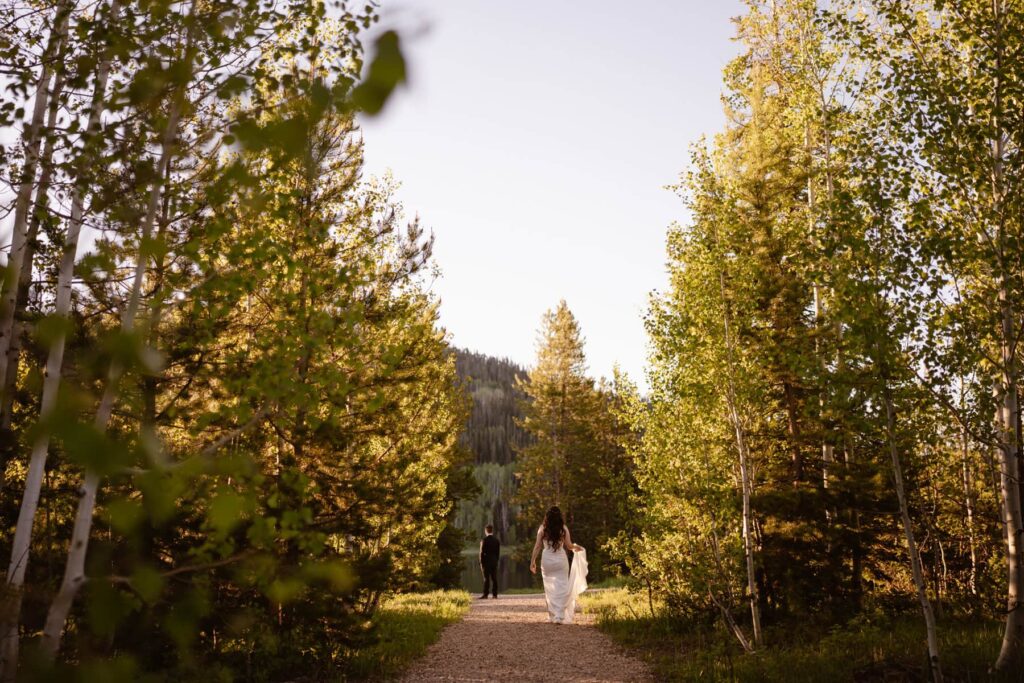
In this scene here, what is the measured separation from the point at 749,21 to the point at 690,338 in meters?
9.94

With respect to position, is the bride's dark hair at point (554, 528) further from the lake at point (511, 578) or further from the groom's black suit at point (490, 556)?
the lake at point (511, 578)

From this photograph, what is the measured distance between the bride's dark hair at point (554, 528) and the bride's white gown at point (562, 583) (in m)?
0.28

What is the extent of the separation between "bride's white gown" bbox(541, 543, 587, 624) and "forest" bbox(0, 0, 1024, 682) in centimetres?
74

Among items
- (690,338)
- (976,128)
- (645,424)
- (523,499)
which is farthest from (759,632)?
(523,499)

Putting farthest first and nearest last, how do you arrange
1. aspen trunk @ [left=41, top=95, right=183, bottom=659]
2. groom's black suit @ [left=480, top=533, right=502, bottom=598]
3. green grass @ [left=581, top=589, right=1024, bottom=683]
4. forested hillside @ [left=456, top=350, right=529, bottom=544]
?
forested hillside @ [left=456, top=350, right=529, bottom=544], groom's black suit @ [left=480, top=533, right=502, bottom=598], green grass @ [left=581, top=589, right=1024, bottom=683], aspen trunk @ [left=41, top=95, right=183, bottom=659]

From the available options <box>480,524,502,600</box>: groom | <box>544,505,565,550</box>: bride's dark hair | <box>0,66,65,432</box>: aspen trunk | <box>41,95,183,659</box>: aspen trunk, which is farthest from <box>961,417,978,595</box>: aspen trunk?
<box>0,66,65,432</box>: aspen trunk

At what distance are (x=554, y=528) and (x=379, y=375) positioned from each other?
716 cm

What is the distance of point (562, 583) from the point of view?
13.7m

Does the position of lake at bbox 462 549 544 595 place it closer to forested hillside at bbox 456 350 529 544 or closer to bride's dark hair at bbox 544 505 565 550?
forested hillside at bbox 456 350 529 544

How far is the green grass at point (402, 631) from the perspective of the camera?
8.45 metres

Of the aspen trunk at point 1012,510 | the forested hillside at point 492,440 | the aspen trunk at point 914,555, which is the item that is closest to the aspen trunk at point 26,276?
the aspen trunk at point 914,555

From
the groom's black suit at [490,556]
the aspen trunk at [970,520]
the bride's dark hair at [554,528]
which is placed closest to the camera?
the aspen trunk at [970,520]

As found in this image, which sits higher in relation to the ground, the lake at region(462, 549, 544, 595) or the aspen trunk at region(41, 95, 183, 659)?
the aspen trunk at region(41, 95, 183, 659)

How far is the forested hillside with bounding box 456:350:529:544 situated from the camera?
262ft
